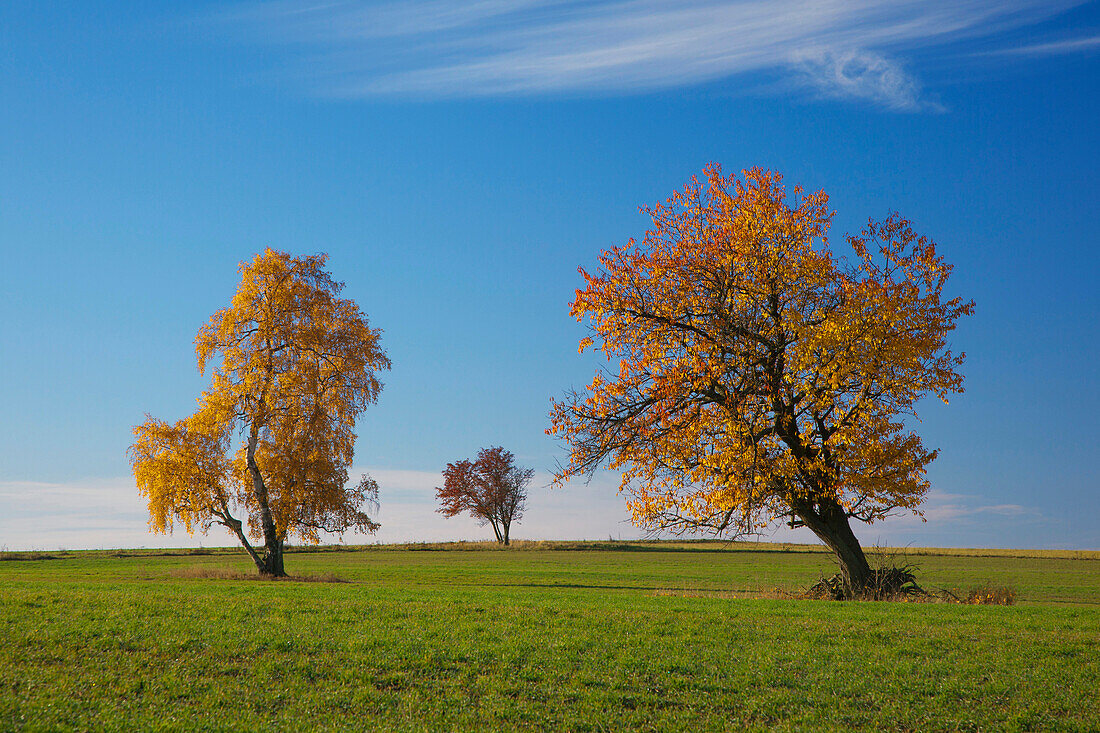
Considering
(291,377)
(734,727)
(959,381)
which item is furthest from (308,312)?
(734,727)

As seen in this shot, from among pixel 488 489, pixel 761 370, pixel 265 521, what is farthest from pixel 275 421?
pixel 488 489

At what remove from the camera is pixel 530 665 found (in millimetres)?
12195

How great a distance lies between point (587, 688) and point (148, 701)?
5.88 metres

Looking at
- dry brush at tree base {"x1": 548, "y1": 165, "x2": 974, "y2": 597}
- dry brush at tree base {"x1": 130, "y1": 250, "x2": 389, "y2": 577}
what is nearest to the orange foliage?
dry brush at tree base {"x1": 548, "y1": 165, "x2": 974, "y2": 597}

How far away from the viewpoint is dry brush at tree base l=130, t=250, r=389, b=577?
34906 mm

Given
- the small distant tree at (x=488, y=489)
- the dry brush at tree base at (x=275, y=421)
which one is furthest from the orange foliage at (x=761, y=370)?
the small distant tree at (x=488, y=489)

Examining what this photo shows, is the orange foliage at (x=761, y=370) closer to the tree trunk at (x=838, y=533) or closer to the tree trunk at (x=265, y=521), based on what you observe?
the tree trunk at (x=838, y=533)

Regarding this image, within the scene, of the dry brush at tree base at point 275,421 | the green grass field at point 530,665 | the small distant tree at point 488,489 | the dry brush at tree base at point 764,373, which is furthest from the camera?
the small distant tree at point 488,489

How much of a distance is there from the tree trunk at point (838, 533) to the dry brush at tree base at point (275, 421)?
20554 millimetres

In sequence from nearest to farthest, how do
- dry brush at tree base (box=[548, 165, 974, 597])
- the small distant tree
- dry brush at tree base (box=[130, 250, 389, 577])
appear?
dry brush at tree base (box=[548, 165, 974, 597]) → dry brush at tree base (box=[130, 250, 389, 577]) → the small distant tree

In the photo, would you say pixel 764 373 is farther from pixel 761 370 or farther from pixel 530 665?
pixel 530 665

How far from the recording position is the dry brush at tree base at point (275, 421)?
115ft

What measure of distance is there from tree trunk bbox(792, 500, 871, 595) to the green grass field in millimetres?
5183

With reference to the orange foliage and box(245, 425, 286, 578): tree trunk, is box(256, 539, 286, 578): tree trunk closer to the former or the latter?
box(245, 425, 286, 578): tree trunk
